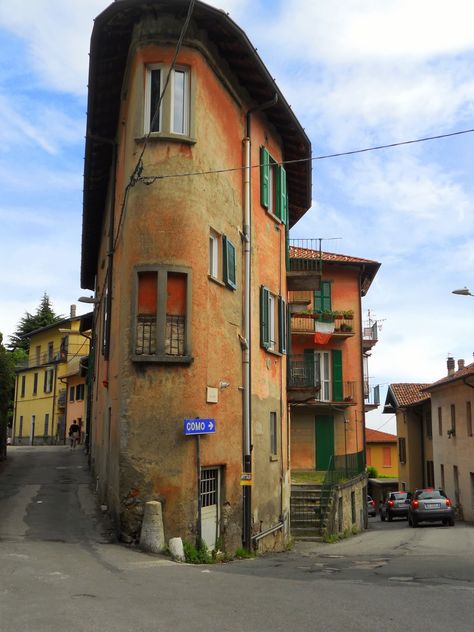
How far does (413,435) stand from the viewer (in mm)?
48156

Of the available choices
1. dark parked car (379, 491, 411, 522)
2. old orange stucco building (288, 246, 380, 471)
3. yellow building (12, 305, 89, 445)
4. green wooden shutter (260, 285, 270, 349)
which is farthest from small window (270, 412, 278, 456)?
yellow building (12, 305, 89, 445)

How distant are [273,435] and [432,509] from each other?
12729 mm

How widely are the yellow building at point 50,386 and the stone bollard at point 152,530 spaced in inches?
1409

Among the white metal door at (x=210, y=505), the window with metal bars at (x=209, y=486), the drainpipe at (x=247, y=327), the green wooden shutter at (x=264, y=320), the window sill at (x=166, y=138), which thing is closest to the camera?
the white metal door at (x=210, y=505)

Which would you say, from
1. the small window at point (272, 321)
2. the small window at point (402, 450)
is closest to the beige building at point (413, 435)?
the small window at point (402, 450)

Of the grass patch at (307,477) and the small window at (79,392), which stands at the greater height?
the small window at (79,392)

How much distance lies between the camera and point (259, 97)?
17.8 metres

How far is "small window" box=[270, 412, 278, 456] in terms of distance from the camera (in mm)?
18188

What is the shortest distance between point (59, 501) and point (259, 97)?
1153cm

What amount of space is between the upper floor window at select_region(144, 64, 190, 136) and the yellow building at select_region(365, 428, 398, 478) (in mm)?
57406

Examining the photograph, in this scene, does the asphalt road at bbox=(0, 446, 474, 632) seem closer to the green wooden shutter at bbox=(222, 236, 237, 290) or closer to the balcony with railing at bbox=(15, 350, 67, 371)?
→ the green wooden shutter at bbox=(222, 236, 237, 290)

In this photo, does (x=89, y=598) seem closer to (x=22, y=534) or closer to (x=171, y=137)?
(x=22, y=534)

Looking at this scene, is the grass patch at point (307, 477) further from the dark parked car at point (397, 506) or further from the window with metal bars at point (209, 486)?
the window with metal bars at point (209, 486)

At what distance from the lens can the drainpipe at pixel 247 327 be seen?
1514 cm
